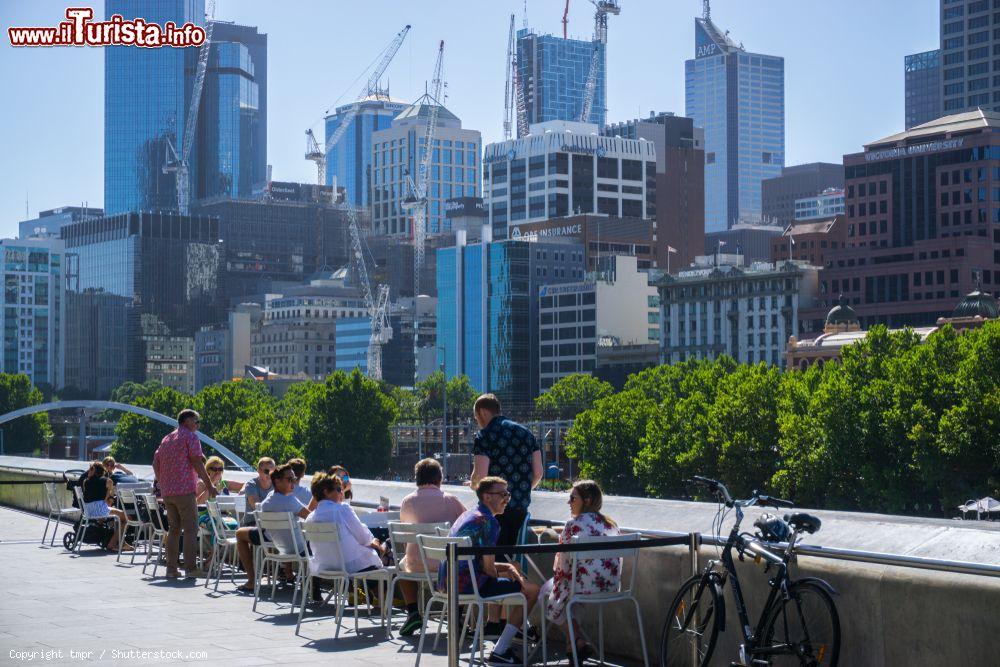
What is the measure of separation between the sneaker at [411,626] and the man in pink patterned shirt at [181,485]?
20.4 ft

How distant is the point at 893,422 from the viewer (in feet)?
252

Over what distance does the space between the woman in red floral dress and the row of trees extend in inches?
2428

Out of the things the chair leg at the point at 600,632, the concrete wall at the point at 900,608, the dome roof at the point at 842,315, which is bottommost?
the chair leg at the point at 600,632

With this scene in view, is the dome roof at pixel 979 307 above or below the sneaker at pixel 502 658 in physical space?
above

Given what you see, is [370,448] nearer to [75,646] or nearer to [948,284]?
[948,284]

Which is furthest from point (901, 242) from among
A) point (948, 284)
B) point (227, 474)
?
point (227, 474)

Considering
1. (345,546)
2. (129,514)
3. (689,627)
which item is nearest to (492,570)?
(689,627)

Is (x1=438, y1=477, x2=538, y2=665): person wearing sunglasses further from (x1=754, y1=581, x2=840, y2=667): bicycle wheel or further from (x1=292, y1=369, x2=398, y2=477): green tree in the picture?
(x1=292, y1=369, x2=398, y2=477): green tree

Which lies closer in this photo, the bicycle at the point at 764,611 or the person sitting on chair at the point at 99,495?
the bicycle at the point at 764,611

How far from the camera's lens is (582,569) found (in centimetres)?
1344

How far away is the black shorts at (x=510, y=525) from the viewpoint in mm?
15459

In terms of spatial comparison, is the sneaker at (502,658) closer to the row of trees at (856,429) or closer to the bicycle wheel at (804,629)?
the bicycle wheel at (804,629)

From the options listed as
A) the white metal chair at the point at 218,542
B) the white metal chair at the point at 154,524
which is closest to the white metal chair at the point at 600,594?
the white metal chair at the point at 218,542

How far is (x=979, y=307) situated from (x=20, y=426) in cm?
10005
